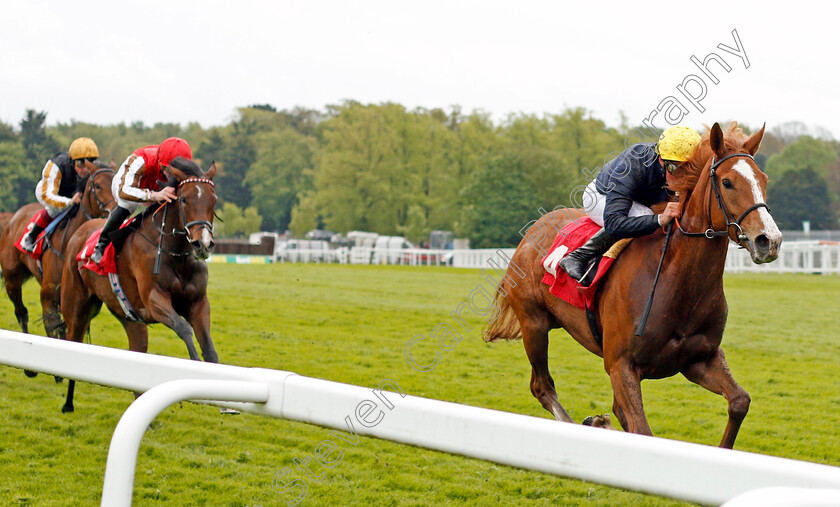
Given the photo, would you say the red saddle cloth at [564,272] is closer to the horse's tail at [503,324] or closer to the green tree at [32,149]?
the horse's tail at [503,324]

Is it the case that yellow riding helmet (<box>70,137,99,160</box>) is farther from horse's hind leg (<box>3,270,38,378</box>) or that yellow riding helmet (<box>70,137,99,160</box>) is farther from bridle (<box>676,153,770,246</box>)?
bridle (<box>676,153,770,246</box>)

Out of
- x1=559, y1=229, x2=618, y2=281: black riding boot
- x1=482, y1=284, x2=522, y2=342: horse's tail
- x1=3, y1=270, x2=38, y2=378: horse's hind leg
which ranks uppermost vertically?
x1=559, y1=229, x2=618, y2=281: black riding boot

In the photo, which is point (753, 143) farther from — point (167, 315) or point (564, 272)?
point (167, 315)

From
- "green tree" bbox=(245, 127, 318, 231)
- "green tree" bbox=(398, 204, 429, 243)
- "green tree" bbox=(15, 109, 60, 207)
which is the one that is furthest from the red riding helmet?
"green tree" bbox=(245, 127, 318, 231)

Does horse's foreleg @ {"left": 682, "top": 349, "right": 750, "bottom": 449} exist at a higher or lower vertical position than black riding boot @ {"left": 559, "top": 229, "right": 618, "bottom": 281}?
lower

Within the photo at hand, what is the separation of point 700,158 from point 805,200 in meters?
66.1

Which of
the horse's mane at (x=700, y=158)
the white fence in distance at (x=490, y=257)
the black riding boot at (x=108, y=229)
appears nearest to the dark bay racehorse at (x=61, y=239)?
the black riding boot at (x=108, y=229)

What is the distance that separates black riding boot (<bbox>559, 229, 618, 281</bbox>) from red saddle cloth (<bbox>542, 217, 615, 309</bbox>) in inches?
3.1

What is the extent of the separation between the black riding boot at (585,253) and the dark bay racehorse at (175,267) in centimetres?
229

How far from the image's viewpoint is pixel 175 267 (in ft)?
17.7

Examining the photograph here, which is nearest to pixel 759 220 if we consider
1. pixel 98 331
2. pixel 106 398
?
pixel 106 398

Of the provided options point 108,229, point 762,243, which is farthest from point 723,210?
point 108,229

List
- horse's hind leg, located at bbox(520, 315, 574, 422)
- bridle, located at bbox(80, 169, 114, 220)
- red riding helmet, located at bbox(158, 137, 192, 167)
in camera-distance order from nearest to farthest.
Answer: horse's hind leg, located at bbox(520, 315, 574, 422) → red riding helmet, located at bbox(158, 137, 192, 167) → bridle, located at bbox(80, 169, 114, 220)

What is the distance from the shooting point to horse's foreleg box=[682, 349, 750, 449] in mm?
3469
